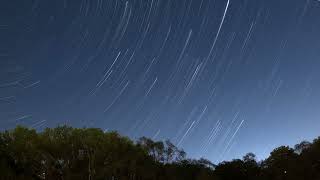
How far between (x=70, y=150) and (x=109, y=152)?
19.6 ft

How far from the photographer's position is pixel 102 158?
6500 centimetres

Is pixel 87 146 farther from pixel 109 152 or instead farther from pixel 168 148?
pixel 168 148

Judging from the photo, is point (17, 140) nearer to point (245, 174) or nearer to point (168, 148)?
point (168, 148)

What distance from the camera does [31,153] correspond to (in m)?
59.4

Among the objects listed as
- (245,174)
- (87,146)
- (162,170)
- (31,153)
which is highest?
(245,174)

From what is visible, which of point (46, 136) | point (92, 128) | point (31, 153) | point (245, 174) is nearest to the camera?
point (31, 153)

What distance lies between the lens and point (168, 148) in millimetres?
73938

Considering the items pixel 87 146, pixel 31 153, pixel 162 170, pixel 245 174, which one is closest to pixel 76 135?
pixel 87 146

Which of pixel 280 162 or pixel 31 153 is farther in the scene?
pixel 280 162

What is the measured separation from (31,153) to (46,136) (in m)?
4.45

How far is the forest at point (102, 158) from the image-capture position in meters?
59.9

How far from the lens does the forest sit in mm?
59875

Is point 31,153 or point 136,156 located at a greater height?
point 136,156

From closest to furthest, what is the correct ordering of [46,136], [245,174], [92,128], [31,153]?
1. [31,153]
2. [46,136]
3. [92,128]
4. [245,174]
